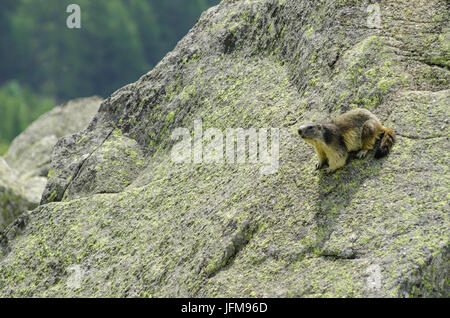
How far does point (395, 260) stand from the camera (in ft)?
28.8

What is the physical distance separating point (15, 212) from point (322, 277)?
51.9ft

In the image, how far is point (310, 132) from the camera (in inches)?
420

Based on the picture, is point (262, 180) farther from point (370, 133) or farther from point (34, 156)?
point (34, 156)

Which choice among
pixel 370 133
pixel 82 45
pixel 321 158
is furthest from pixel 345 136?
pixel 82 45

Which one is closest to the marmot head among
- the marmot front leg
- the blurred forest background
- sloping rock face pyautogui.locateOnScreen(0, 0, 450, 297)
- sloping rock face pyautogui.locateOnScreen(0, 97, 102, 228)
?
the marmot front leg

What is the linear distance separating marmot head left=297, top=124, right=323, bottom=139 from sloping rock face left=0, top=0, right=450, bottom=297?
0.70 metres

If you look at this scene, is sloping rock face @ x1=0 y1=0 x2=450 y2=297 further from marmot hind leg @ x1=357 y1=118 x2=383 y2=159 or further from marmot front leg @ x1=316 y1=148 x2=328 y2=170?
marmot hind leg @ x1=357 y1=118 x2=383 y2=159

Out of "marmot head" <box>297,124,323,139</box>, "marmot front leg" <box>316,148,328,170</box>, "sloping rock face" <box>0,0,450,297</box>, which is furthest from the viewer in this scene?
"marmot front leg" <box>316,148,328,170</box>

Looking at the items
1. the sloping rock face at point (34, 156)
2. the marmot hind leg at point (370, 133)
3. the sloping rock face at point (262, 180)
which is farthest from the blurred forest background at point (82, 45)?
the marmot hind leg at point (370, 133)

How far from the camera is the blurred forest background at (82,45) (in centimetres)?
13862

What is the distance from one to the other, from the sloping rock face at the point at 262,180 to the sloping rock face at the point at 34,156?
7712mm

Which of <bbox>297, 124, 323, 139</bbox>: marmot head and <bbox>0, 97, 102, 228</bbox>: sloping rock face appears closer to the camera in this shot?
<bbox>297, 124, 323, 139</bbox>: marmot head

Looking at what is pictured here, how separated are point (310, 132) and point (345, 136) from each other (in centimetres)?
62

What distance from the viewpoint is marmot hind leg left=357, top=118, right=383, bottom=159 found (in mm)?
10531
